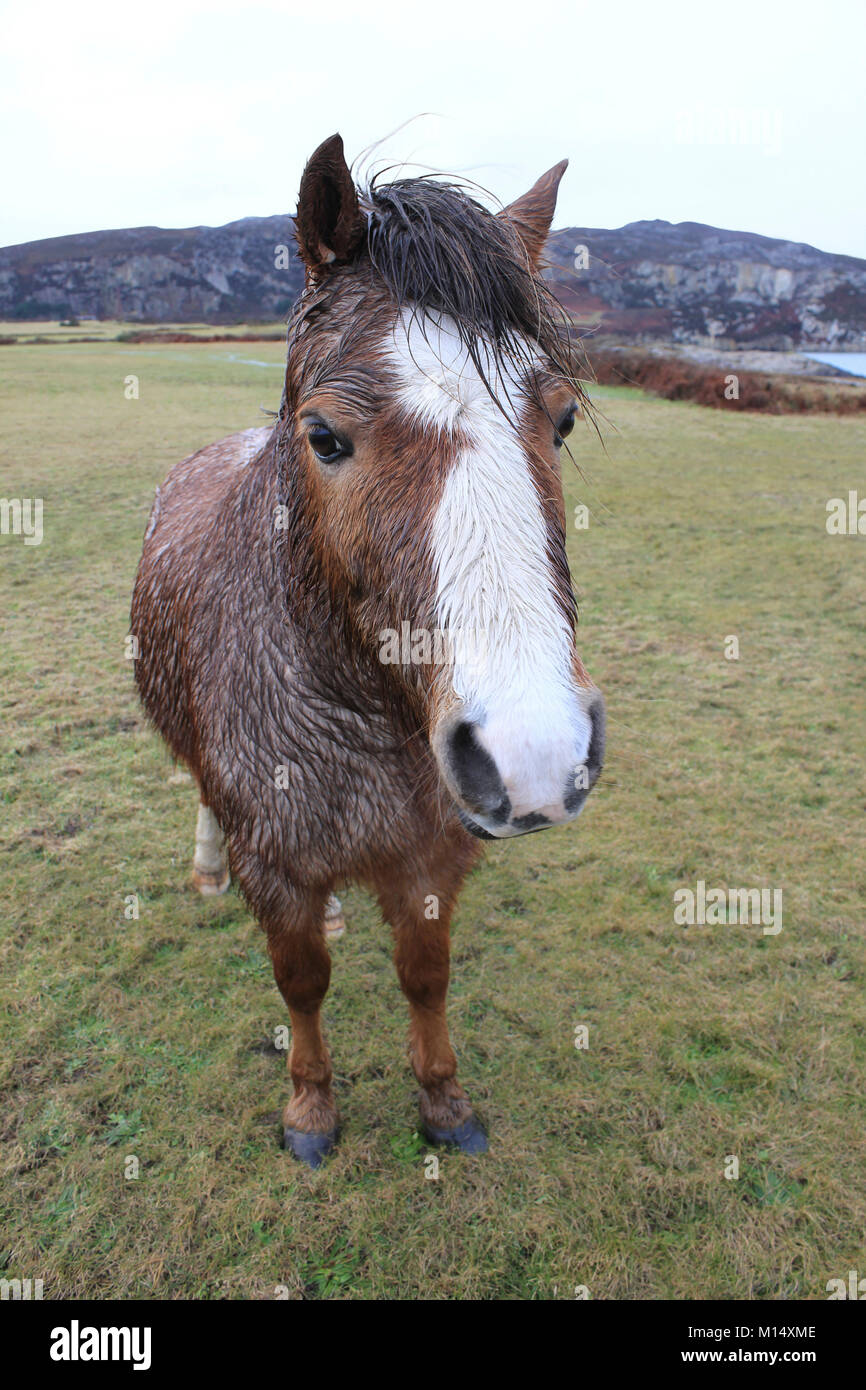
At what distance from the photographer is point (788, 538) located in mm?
11953

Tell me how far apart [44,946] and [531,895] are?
291 cm

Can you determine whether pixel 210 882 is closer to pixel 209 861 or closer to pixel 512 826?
pixel 209 861

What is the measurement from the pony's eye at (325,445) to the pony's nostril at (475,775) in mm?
844

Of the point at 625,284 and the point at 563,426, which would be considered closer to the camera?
the point at 563,426

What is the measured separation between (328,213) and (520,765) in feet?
5.38

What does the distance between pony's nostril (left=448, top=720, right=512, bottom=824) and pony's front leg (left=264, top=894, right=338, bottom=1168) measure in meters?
1.46

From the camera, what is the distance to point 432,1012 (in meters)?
3.32

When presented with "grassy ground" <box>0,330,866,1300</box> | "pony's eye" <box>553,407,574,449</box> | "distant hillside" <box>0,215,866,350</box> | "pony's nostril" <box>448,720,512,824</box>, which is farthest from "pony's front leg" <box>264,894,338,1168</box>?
"distant hillside" <box>0,215,866,350</box>

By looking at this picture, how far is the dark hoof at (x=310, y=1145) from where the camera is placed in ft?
10.6

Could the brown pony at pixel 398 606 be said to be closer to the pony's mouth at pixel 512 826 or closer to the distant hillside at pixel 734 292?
the pony's mouth at pixel 512 826

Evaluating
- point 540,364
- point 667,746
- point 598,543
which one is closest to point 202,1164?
point 540,364

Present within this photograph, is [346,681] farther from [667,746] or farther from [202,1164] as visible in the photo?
[667,746]

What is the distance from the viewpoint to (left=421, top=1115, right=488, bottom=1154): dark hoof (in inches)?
129

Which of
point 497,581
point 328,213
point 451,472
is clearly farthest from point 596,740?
point 328,213
